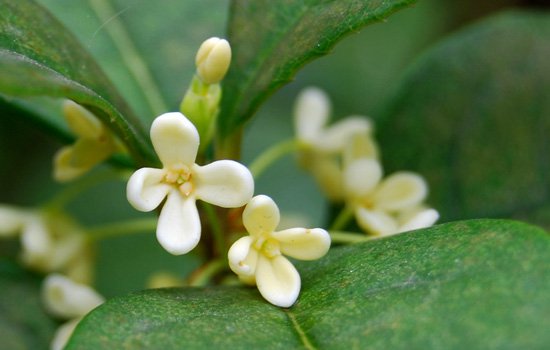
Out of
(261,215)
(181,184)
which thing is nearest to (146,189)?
(181,184)

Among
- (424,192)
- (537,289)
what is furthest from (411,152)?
(537,289)

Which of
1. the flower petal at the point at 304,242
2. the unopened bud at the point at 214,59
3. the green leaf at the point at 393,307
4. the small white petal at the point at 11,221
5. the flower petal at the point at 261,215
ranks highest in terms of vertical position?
the small white petal at the point at 11,221

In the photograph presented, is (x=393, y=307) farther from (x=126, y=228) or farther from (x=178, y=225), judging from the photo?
(x=126, y=228)

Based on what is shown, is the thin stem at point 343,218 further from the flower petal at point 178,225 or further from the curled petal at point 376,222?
the flower petal at point 178,225

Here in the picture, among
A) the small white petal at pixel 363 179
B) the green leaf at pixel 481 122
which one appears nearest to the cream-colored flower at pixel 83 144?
the small white petal at pixel 363 179

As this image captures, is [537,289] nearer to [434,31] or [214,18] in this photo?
[214,18]

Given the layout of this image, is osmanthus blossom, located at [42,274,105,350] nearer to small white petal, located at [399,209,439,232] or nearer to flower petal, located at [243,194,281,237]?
flower petal, located at [243,194,281,237]

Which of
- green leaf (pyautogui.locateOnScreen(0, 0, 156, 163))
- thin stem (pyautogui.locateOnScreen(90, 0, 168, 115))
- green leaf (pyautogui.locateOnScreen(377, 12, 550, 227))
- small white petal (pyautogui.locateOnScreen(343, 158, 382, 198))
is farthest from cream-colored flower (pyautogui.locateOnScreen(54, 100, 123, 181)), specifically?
green leaf (pyautogui.locateOnScreen(377, 12, 550, 227))

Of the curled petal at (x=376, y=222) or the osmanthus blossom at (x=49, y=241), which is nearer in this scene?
the curled petal at (x=376, y=222)
